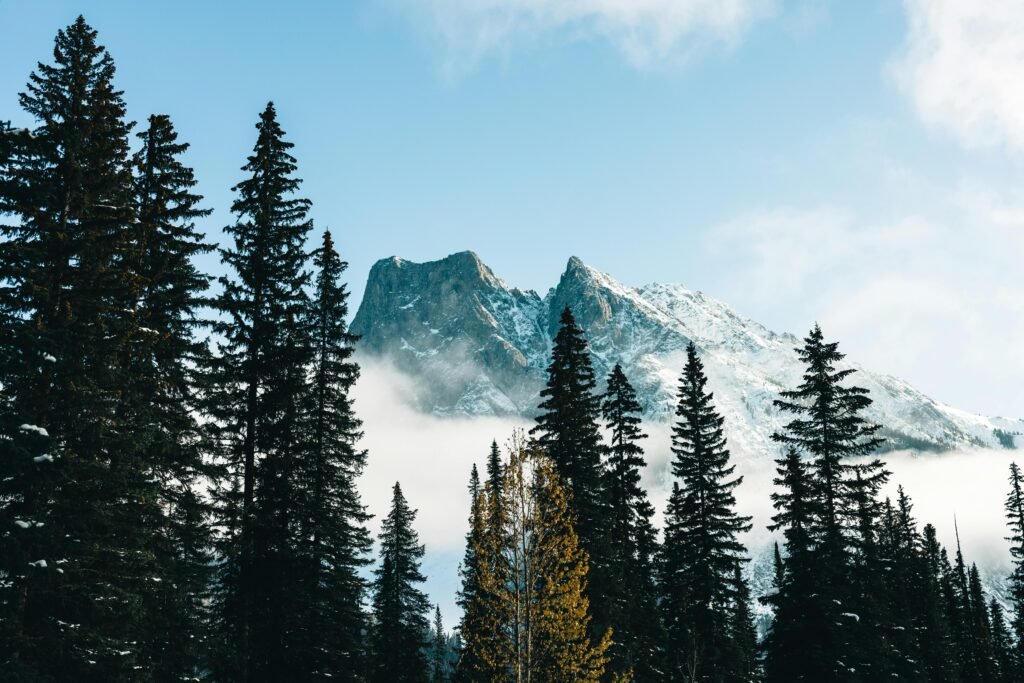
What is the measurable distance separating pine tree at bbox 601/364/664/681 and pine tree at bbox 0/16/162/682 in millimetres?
19447

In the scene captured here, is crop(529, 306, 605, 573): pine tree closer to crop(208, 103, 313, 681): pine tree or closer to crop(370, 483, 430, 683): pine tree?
crop(208, 103, 313, 681): pine tree

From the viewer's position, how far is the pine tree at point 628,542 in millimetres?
32844

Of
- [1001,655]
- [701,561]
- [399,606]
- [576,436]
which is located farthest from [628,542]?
[1001,655]

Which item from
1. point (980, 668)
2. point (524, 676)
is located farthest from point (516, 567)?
point (980, 668)

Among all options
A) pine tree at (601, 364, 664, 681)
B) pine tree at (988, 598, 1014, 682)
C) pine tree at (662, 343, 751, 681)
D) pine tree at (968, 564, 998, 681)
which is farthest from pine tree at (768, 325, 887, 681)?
pine tree at (988, 598, 1014, 682)

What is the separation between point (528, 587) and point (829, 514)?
21.1m

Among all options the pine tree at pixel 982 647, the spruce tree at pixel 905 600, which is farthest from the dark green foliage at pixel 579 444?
the pine tree at pixel 982 647

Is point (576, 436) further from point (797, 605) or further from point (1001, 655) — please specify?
point (1001, 655)

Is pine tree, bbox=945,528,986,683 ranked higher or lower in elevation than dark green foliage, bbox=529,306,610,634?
lower

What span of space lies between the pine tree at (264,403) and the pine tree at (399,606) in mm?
23072

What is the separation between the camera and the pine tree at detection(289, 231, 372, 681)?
2662 centimetres

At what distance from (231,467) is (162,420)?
12.2 feet

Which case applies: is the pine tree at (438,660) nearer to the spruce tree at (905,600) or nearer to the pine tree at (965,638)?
the spruce tree at (905,600)

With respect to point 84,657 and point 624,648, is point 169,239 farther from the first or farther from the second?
point 624,648
